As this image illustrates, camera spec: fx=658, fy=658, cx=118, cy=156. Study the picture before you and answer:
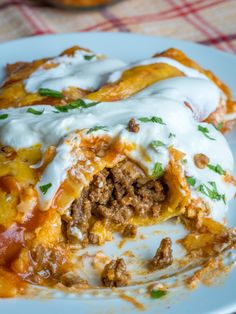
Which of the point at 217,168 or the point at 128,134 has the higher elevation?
the point at 128,134

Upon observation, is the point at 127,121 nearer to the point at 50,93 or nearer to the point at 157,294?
the point at 50,93

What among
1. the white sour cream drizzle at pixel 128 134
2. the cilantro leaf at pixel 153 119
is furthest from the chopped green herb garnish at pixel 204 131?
the cilantro leaf at pixel 153 119

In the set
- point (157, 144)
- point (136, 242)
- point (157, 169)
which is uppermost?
point (157, 144)

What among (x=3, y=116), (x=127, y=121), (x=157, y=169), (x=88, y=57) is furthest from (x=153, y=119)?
(x=88, y=57)

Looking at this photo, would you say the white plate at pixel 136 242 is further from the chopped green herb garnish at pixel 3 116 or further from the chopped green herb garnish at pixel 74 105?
the chopped green herb garnish at pixel 3 116

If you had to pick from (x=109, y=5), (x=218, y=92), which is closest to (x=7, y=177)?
(x=218, y=92)
